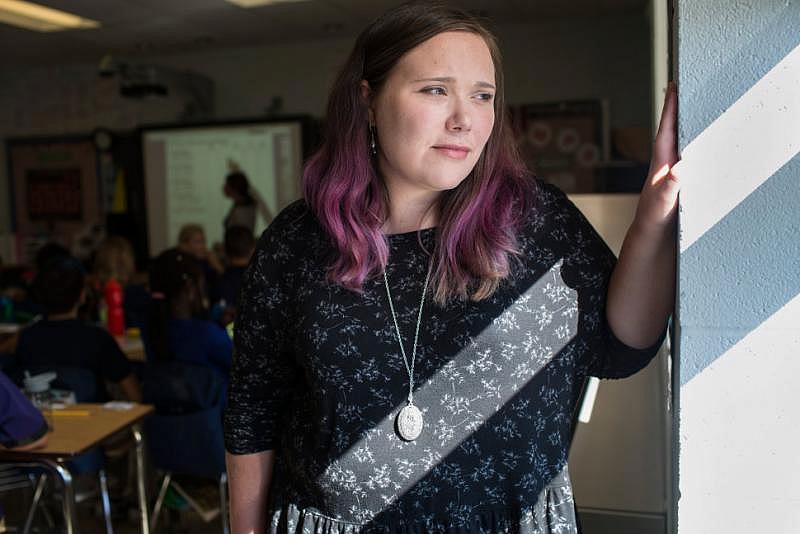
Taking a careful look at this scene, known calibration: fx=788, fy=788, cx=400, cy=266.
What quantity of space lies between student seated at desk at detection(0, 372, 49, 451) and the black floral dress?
1.46 m

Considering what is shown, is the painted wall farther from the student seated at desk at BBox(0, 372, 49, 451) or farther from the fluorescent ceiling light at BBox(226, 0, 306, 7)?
the fluorescent ceiling light at BBox(226, 0, 306, 7)

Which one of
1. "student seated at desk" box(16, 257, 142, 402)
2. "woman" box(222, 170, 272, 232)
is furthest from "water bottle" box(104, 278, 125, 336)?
"woman" box(222, 170, 272, 232)

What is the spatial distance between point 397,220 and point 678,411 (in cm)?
50

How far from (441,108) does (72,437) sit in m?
1.97

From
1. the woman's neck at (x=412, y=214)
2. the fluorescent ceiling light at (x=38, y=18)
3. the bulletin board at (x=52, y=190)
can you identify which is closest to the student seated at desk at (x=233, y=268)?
the fluorescent ceiling light at (x=38, y=18)

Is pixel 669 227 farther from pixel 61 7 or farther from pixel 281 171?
pixel 281 171

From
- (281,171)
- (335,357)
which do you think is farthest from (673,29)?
(281,171)

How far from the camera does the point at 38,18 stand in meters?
6.31

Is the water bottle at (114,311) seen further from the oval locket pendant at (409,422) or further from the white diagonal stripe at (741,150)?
the white diagonal stripe at (741,150)

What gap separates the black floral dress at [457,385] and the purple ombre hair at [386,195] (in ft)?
0.09

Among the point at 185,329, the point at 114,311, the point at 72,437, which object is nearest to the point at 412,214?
the point at 72,437

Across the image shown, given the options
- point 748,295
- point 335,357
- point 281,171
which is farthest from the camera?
point 281,171

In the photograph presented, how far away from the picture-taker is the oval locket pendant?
1.15m

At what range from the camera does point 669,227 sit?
3.36ft
